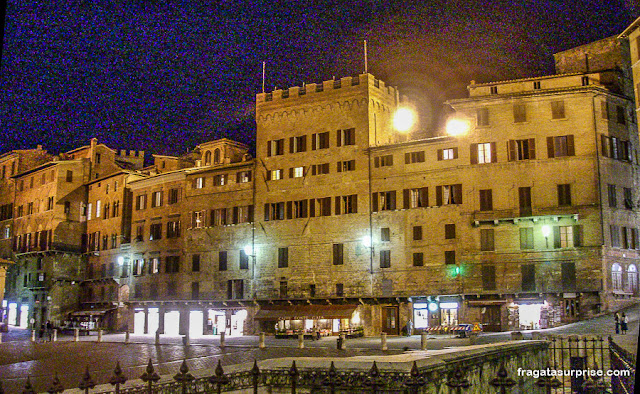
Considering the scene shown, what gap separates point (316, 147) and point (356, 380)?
4137cm

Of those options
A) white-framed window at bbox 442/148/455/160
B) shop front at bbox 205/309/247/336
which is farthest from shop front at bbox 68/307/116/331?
white-framed window at bbox 442/148/455/160

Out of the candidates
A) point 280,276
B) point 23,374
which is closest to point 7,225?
point 280,276

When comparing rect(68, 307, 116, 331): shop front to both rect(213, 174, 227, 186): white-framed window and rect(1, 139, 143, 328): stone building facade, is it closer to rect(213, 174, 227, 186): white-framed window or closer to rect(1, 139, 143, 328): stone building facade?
rect(1, 139, 143, 328): stone building facade

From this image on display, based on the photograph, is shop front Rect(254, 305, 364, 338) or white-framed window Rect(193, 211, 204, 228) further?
white-framed window Rect(193, 211, 204, 228)

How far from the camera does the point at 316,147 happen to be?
167ft

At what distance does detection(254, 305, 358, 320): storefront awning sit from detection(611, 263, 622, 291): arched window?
17.5 meters

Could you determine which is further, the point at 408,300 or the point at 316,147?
the point at 316,147

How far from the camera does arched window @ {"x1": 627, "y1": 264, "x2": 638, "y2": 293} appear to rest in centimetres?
4131

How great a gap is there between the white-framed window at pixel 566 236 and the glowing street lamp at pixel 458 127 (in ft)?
30.5

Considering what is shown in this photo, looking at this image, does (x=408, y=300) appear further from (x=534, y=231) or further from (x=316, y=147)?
(x=316, y=147)

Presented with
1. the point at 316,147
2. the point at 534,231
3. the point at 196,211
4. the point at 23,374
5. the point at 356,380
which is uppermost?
the point at 316,147

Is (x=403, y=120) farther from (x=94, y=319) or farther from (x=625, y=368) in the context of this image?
(x=625, y=368)

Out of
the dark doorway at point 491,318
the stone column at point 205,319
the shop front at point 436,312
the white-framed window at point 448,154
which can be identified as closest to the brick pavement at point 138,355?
the dark doorway at point 491,318

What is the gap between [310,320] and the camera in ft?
159
